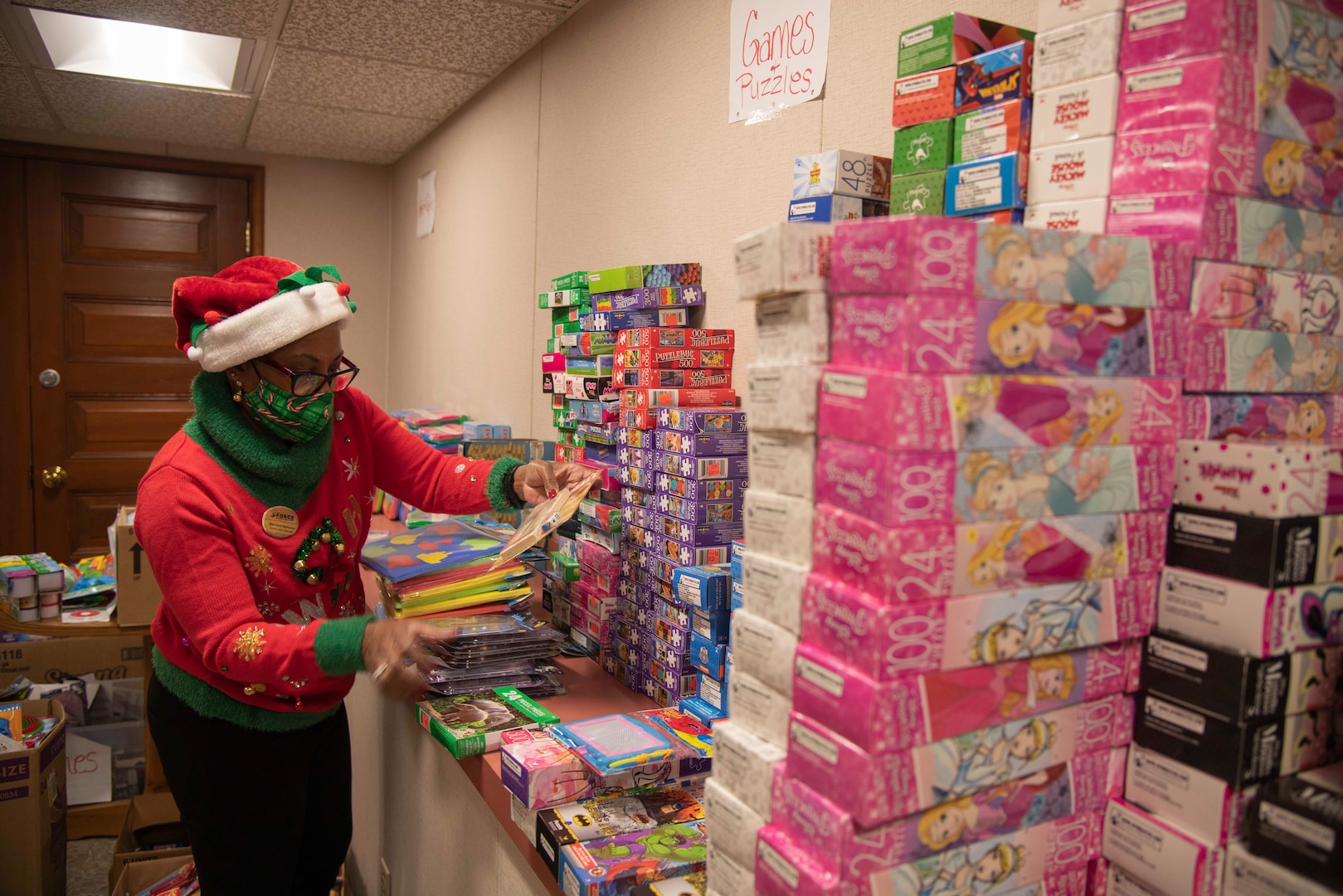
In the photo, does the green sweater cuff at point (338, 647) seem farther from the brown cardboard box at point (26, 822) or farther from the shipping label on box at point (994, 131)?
the brown cardboard box at point (26, 822)

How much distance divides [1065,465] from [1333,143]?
43 centimetres

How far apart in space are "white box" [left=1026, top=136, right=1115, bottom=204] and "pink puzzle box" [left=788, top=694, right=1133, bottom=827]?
0.48 m

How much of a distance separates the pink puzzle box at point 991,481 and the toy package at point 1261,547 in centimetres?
4

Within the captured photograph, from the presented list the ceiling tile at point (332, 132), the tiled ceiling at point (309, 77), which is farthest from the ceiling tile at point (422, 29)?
the ceiling tile at point (332, 132)

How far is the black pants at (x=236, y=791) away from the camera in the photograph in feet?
5.13

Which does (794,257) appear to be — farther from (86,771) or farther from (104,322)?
(104,322)

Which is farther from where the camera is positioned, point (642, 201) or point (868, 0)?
point (642, 201)

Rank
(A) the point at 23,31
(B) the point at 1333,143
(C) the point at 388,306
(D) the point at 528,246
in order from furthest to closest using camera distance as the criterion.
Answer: (C) the point at 388,306, (D) the point at 528,246, (A) the point at 23,31, (B) the point at 1333,143

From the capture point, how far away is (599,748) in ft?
4.18

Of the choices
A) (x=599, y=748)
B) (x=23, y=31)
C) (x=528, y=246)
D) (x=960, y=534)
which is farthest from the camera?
(x=528, y=246)

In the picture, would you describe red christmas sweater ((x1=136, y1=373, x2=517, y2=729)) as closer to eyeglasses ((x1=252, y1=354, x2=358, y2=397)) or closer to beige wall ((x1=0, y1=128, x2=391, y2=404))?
eyeglasses ((x1=252, y1=354, x2=358, y2=397))

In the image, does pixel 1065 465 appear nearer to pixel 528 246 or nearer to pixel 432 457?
pixel 432 457

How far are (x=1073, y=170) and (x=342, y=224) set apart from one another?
4.15 meters

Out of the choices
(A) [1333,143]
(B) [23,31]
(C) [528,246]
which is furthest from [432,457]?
(B) [23,31]
